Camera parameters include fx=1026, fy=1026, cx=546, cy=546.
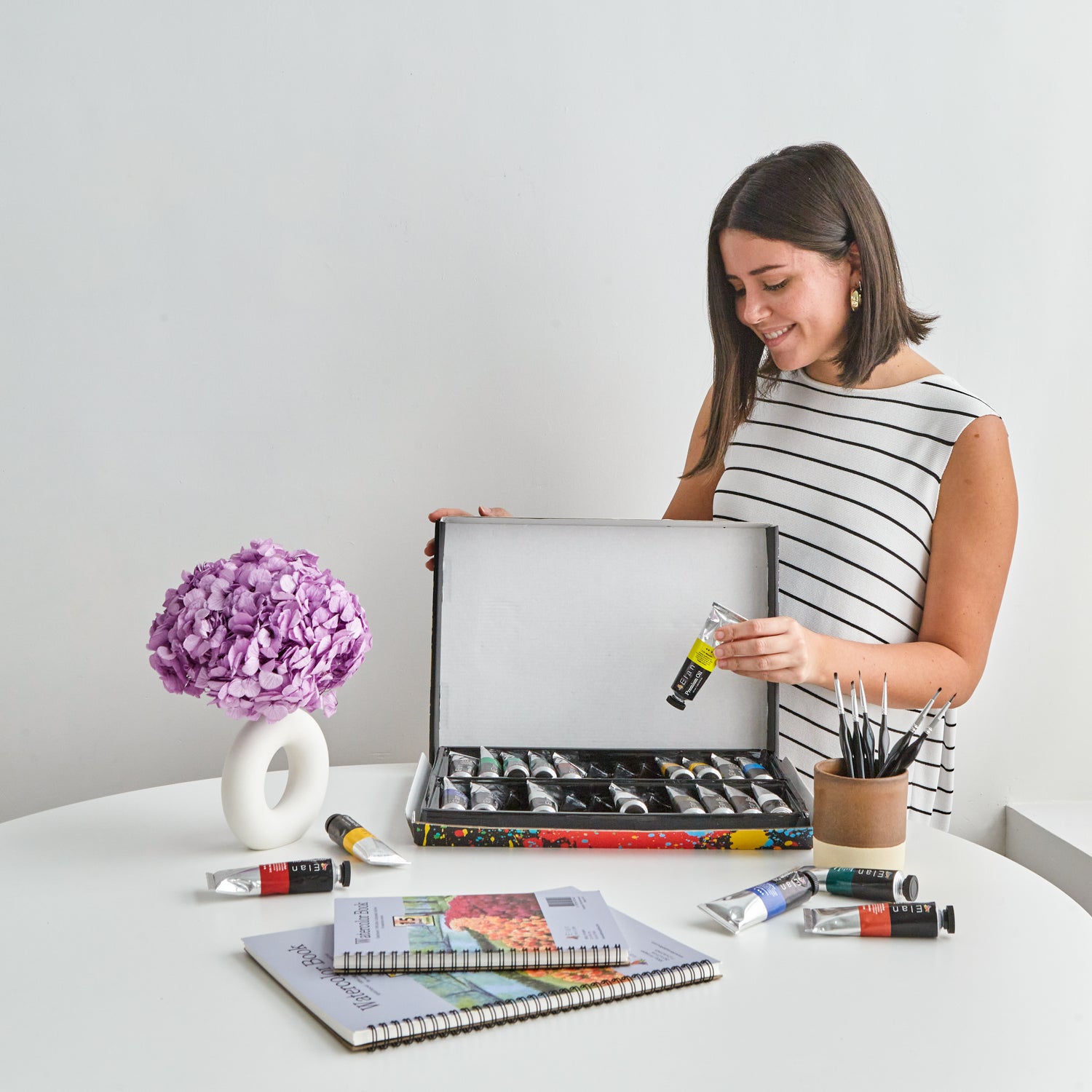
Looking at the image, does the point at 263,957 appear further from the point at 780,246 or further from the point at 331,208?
the point at 331,208

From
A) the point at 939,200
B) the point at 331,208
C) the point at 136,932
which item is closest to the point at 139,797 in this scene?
the point at 136,932

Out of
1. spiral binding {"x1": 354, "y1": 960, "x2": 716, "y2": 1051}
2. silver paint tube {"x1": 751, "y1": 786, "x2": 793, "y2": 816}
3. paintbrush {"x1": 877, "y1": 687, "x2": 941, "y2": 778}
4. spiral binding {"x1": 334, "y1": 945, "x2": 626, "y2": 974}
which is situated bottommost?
spiral binding {"x1": 354, "y1": 960, "x2": 716, "y2": 1051}

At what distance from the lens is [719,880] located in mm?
863

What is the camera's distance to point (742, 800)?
979mm

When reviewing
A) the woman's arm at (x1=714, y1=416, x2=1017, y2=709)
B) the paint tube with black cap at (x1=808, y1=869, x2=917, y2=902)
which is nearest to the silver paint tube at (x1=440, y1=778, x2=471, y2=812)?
the paint tube with black cap at (x1=808, y1=869, x2=917, y2=902)

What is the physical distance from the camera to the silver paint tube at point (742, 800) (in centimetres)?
95

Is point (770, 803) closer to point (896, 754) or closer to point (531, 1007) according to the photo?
point (896, 754)

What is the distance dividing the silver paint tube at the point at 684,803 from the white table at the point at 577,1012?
0.13 feet

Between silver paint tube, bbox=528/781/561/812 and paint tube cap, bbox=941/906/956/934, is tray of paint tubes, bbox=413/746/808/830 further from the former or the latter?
paint tube cap, bbox=941/906/956/934

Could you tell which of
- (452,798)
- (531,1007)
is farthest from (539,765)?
(531,1007)

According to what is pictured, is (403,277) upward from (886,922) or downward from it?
upward

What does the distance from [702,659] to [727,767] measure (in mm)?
123

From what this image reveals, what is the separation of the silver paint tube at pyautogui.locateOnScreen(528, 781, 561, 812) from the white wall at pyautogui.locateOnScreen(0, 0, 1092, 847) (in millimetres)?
683

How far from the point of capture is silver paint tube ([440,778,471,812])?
37.1 inches
